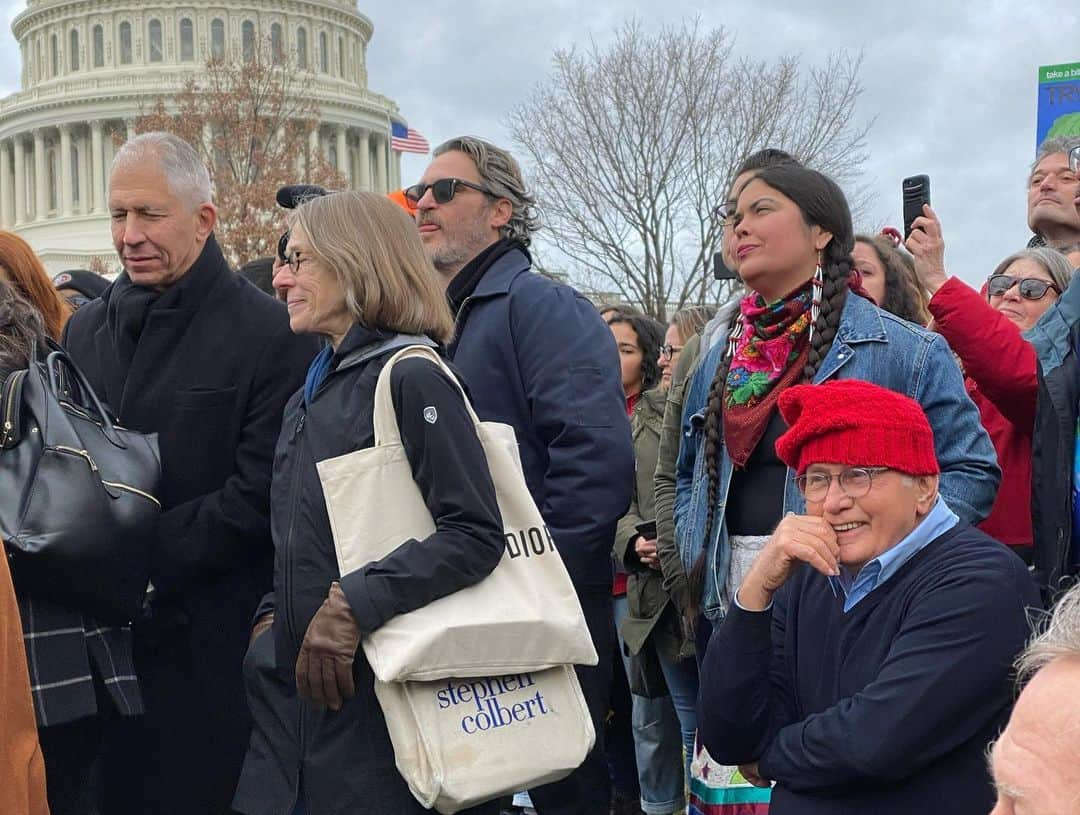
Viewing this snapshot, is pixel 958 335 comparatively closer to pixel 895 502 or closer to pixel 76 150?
pixel 895 502

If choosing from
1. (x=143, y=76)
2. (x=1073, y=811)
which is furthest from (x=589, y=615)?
(x=143, y=76)

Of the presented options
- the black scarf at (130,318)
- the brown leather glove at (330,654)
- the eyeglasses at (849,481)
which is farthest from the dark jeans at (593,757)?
the black scarf at (130,318)

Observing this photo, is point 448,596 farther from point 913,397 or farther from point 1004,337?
point 1004,337

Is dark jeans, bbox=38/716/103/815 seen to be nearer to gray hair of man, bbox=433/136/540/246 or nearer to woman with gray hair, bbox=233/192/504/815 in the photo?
woman with gray hair, bbox=233/192/504/815

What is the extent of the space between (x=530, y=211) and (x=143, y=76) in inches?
3182

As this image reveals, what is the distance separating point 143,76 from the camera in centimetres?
8038

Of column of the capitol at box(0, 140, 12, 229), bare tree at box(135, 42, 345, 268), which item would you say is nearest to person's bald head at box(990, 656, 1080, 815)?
bare tree at box(135, 42, 345, 268)

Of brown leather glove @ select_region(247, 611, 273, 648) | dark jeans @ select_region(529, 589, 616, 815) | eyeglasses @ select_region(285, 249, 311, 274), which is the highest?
eyeglasses @ select_region(285, 249, 311, 274)

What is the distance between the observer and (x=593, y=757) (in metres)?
4.20

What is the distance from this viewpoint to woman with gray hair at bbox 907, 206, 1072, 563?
13.8 feet

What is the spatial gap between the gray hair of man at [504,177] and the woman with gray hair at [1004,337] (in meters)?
1.28

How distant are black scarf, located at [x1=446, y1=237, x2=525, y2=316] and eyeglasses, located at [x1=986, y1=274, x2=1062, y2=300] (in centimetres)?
187

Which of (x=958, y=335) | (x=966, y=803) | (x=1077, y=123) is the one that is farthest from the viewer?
(x=1077, y=123)

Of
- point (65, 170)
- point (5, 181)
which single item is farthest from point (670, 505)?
point (5, 181)
